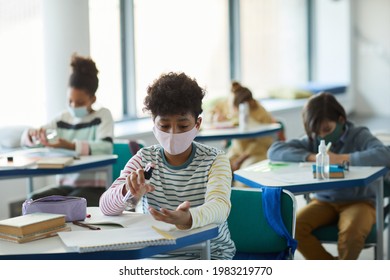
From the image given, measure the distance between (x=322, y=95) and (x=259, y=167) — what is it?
487 millimetres

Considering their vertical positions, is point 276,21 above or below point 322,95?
above

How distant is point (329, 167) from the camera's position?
3.27m

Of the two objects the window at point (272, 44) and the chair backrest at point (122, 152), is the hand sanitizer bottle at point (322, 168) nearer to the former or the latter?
the chair backrest at point (122, 152)

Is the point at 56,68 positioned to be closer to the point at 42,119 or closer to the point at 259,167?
the point at 42,119

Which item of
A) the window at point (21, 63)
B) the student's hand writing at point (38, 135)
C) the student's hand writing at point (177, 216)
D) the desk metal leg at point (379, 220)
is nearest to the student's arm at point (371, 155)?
the desk metal leg at point (379, 220)

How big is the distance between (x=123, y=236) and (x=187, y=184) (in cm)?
39

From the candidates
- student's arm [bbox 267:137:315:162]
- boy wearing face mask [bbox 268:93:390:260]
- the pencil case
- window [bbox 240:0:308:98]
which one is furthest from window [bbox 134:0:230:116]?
the pencil case

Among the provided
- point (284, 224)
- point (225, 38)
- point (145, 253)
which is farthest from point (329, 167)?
point (225, 38)

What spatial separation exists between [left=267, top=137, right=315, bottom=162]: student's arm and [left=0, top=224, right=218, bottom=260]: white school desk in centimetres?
162

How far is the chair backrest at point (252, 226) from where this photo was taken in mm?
2664

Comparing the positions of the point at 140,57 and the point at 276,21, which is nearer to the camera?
the point at 140,57

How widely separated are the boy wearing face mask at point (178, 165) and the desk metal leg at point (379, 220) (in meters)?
1.15

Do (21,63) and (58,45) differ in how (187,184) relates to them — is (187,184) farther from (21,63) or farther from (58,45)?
(21,63)

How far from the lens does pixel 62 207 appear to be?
2309 millimetres
